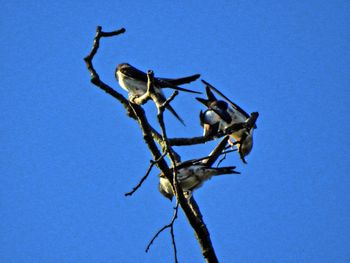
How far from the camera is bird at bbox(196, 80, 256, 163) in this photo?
28.4 feet

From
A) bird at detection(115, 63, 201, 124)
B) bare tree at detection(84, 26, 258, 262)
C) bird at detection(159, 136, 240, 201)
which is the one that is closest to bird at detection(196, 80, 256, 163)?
bird at detection(115, 63, 201, 124)

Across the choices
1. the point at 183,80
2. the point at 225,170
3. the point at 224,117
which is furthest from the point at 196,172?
the point at 224,117

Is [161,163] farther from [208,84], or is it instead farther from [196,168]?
[208,84]

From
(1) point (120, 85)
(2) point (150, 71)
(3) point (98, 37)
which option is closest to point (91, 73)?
(3) point (98, 37)

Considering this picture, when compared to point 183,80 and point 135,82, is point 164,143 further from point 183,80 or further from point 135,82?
point 135,82

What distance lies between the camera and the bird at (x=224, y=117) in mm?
8648

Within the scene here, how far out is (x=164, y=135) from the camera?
482 centimetres

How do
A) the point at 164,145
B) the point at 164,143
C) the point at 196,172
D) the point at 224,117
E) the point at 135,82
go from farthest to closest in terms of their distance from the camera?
the point at 224,117 → the point at 135,82 → the point at 196,172 → the point at 164,145 → the point at 164,143

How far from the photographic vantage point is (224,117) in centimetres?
866

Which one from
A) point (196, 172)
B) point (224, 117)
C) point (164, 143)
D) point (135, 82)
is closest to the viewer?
point (164, 143)

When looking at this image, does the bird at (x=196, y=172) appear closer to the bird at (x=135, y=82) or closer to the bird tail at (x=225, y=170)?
the bird tail at (x=225, y=170)

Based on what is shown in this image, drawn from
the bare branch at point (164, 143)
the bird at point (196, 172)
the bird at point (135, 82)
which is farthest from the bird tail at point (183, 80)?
the bare branch at point (164, 143)

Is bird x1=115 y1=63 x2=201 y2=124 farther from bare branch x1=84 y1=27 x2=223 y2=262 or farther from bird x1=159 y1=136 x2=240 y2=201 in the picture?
bare branch x1=84 y1=27 x2=223 y2=262

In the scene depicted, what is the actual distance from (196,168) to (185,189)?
30 cm
